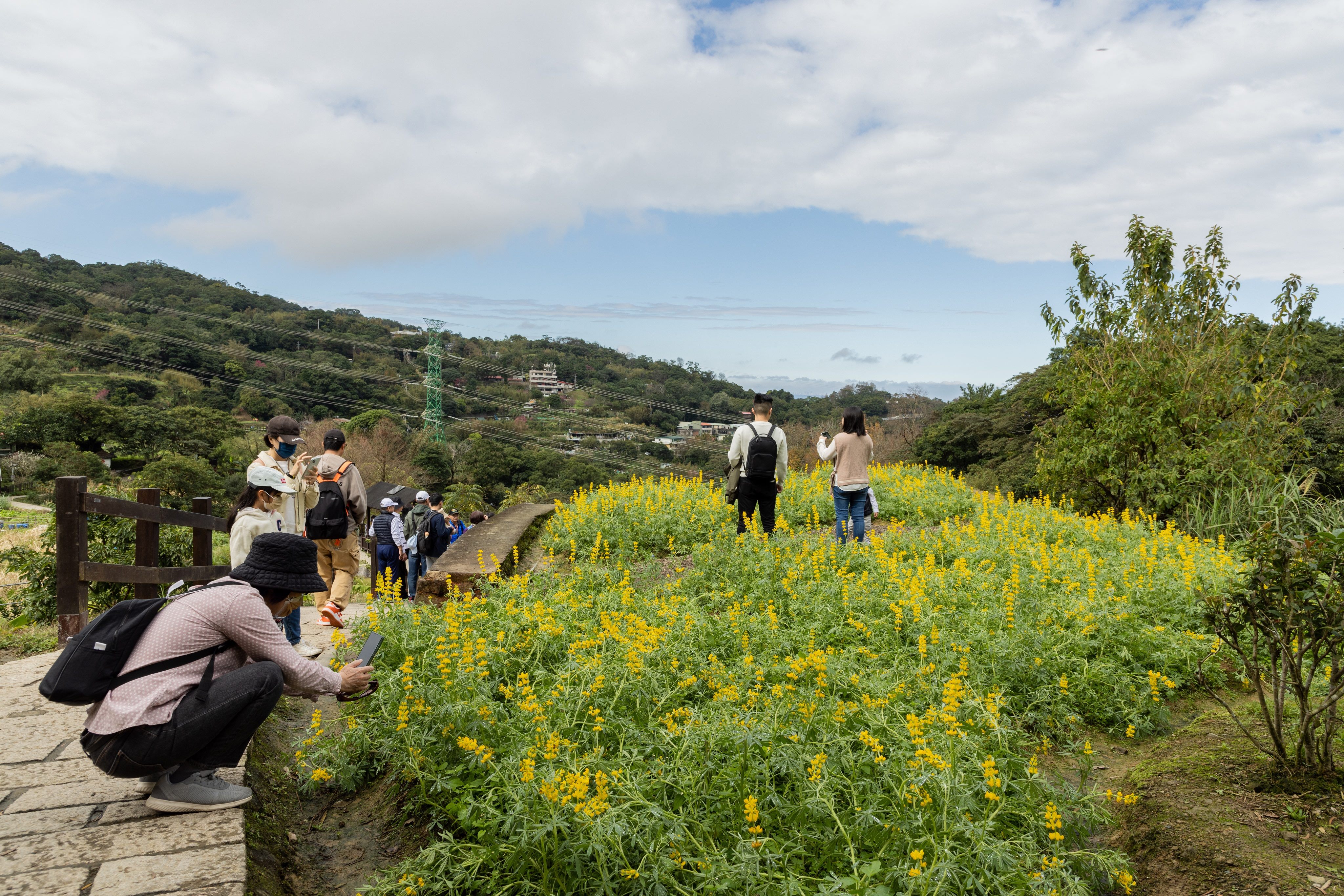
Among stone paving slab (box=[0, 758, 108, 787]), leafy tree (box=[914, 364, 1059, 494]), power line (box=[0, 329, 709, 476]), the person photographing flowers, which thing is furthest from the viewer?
power line (box=[0, 329, 709, 476])

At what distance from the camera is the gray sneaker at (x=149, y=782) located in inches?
120

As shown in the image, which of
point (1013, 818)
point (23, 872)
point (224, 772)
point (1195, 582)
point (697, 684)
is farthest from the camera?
point (1195, 582)

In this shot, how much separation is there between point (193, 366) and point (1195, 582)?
72638 mm

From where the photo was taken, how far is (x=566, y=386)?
69.1 metres

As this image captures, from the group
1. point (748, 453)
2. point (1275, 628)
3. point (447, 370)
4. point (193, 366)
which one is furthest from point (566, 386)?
point (1275, 628)

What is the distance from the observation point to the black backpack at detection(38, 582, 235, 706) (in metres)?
2.80

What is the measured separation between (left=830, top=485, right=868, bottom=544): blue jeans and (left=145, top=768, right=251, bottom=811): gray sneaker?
5.89 meters

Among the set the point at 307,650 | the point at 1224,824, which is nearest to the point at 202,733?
the point at 307,650

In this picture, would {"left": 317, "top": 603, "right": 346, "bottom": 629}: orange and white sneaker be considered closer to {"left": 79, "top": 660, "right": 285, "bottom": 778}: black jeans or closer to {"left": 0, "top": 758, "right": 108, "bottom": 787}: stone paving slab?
{"left": 0, "top": 758, "right": 108, "bottom": 787}: stone paving slab

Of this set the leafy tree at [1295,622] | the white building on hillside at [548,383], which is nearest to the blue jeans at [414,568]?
the leafy tree at [1295,622]

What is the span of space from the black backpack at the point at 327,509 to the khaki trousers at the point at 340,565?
9.4 inches

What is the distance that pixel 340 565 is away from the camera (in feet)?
23.1

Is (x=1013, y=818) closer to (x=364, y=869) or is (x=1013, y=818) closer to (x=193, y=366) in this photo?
(x=364, y=869)

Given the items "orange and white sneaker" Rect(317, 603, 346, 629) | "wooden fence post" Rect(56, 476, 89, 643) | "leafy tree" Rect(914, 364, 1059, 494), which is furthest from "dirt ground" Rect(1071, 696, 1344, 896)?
"leafy tree" Rect(914, 364, 1059, 494)
